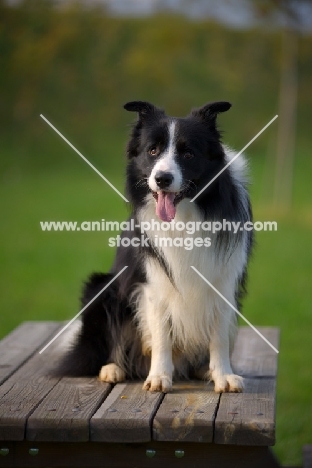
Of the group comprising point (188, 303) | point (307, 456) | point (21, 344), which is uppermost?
point (188, 303)

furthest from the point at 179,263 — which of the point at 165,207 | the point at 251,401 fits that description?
the point at 251,401

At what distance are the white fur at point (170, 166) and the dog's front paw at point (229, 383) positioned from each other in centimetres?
92

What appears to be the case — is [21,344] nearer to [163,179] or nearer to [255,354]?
[255,354]

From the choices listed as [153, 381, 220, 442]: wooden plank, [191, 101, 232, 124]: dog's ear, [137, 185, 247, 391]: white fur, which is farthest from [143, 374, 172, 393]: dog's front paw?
[191, 101, 232, 124]: dog's ear

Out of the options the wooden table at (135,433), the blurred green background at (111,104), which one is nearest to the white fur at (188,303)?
the wooden table at (135,433)

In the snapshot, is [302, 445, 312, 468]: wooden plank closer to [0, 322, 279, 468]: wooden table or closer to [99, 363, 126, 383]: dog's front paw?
[0, 322, 279, 468]: wooden table

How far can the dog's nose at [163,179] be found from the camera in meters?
3.21

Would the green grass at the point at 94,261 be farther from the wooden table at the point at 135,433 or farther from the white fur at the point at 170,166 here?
the wooden table at the point at 135,433

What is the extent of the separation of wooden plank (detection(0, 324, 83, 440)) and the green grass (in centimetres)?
95

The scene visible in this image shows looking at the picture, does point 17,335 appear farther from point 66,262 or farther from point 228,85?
point 228,85

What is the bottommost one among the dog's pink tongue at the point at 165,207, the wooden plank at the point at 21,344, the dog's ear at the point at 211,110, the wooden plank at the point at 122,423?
the wooden plank at the point at 122,423

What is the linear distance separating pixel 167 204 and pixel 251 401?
3.14 ft

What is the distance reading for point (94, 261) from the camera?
10711mm

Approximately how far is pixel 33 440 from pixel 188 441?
61 cm
